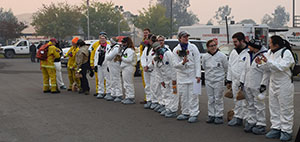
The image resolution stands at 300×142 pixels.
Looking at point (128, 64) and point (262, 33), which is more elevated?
point (262, 33)

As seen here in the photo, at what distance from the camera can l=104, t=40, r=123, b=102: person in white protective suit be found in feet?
36.8

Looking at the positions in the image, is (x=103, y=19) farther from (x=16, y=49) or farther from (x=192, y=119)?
(x=192, y=119)

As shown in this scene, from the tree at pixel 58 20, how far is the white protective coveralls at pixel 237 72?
52.3 meters

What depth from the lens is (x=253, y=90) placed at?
748cm

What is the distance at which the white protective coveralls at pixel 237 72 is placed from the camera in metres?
7.82

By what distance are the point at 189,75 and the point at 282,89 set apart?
7.36ft

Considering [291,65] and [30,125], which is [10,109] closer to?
[30,125]

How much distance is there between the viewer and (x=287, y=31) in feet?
102

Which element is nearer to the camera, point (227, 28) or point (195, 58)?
point (195, 58)

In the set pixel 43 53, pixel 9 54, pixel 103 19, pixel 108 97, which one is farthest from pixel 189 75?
pixel 103 19

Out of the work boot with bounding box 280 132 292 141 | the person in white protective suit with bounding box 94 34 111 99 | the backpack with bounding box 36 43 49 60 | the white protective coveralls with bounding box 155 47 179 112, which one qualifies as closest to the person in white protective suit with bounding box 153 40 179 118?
the white protective coveralls with bounding box 155 47 179 112

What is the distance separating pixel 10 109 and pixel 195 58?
16.5ft

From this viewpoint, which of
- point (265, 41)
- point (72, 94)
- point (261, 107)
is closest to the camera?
point (261, 107)

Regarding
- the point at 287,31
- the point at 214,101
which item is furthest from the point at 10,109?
the point at 287,31
